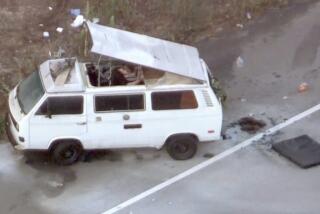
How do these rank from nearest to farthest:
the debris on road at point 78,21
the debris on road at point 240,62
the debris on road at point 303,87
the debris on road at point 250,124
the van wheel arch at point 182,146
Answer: the van wheel arch at point 182,146, the debris on road at point 250,124, the debris on road at point 303,87, the debris on road at point 240,62, the debris on road at point 78,21

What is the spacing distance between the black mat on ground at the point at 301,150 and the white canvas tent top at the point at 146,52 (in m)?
1.98

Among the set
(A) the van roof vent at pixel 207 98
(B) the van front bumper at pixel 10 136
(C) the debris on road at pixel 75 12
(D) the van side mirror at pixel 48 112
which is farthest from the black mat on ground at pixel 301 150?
(C) the debris on road at pixel 75 12

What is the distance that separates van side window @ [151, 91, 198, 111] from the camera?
12.0m

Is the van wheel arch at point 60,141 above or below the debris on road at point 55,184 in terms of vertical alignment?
above

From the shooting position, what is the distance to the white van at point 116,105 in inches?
468

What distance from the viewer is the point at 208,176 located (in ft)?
40.3

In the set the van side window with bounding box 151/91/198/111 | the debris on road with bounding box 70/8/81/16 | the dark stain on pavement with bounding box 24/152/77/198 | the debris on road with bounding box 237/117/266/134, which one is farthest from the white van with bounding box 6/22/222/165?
the debris on road with bounding box 70/8/81/16

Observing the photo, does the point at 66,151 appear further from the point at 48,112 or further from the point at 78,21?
the point at 78,21

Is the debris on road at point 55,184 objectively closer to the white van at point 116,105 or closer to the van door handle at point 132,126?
the white van at point 116,105

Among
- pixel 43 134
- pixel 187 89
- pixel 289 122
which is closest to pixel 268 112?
pixel 289 122

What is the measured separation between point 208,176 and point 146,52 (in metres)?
2.32

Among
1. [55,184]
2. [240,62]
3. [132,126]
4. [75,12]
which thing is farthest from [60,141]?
[240,62]

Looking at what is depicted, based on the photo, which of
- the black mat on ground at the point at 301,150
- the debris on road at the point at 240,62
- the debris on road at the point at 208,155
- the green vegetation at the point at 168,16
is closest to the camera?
the black mat on ground at the point at 301,150

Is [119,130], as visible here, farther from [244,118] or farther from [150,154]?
[244,118]
